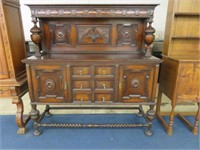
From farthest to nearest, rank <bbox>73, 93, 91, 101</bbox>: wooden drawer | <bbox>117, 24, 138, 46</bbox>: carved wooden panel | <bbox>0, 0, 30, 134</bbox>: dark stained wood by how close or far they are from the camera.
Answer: <bbox>117, 24, 138, 46</bbox>: carved wooden panel → <bbox>73, 93, 91, 101</bbox>: wooden drawer → <bbox>0, 0, 30, 134</bbox>: dark stained wood

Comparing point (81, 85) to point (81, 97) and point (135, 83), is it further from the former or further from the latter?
point (135, 83)

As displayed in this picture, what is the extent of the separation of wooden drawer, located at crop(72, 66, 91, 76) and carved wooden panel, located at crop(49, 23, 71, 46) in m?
0.50

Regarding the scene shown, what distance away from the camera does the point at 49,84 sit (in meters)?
1.86

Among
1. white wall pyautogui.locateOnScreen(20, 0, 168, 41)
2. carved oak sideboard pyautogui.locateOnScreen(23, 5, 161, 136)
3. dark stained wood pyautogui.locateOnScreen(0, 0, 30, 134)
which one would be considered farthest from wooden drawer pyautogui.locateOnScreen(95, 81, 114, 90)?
white wall pyautogui.locateOnScreen(20, 0, 168, 41)

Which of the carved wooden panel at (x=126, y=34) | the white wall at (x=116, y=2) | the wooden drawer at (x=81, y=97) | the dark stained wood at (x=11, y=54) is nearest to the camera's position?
the dark stained wood at (x=11, y=54)

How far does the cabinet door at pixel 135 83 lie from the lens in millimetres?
1808

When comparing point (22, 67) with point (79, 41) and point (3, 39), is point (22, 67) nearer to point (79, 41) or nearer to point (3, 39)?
point (3, 39)

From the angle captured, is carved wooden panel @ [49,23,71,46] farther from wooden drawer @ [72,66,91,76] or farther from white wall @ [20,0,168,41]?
white wall @ [20,0,168,41]

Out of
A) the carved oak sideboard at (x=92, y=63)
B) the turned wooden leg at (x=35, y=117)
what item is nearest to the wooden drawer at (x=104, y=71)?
the carved oak sideboard at (x=92, y=63)

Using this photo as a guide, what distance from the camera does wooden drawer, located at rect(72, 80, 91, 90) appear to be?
1.85 m

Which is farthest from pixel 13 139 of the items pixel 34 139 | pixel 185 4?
pixel 185 4

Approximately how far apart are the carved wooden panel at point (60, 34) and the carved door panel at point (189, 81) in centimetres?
145

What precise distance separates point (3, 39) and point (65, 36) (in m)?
0.71

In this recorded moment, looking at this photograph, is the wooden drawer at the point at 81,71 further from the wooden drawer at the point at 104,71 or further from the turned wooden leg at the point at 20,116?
the turned wooden leg at the point at 20,116
